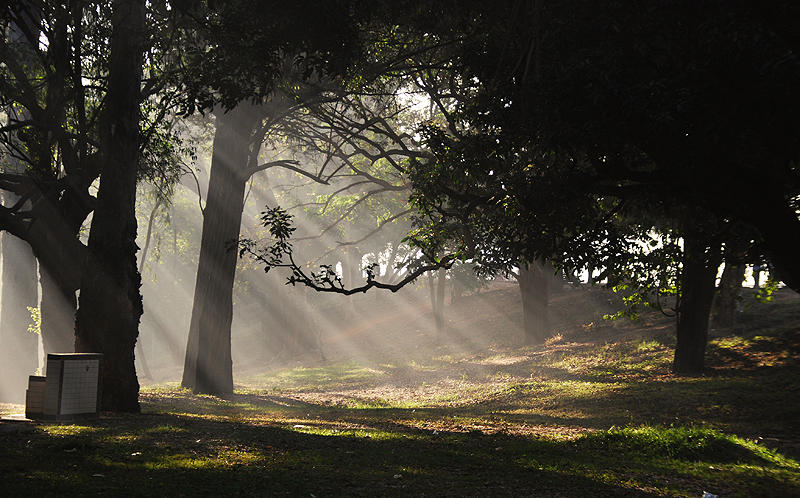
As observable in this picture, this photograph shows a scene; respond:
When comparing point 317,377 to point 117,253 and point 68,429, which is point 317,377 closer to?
point 117,253

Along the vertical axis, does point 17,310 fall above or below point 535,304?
below

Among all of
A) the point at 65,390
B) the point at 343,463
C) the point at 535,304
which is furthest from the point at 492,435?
the point at 535,304

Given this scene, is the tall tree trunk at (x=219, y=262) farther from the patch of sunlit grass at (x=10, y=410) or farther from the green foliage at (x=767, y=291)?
the green foliage at (x=767, y=291)

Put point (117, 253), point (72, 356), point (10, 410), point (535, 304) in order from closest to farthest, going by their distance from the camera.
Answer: point (72, 356)
point (117, 253)
point (10, 410)
point (535, 304)

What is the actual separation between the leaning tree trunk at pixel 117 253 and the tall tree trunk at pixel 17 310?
11.5 meters

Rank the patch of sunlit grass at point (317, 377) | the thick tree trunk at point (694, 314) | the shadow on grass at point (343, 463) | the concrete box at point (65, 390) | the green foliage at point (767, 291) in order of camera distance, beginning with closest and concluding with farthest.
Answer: the shadow on grass at point (343, 463) → the concrete box at point (65, 390) → the green foliage at point (767, 291) → the thick tree trunk at point (694, 314) → the patch of sunlit grass at point (317, 377)

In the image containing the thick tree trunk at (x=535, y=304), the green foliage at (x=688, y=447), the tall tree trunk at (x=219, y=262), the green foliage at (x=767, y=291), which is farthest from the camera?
the thick tree trunk at (x=535, y=304)

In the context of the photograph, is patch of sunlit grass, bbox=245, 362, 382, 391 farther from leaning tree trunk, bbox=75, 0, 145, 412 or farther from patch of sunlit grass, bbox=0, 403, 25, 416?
leaning tree trunk, bbox=75, 0, 145, 412

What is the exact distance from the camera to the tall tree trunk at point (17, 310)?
21.7 metres

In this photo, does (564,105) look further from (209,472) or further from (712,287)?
(712,287)

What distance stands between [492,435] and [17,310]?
18345 millimetres

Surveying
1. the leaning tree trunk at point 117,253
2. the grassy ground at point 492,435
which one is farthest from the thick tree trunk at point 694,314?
the leaning tree trunk at point 117,253

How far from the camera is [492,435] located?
34.8 feet

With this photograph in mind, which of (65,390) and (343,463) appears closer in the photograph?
(343,463)
